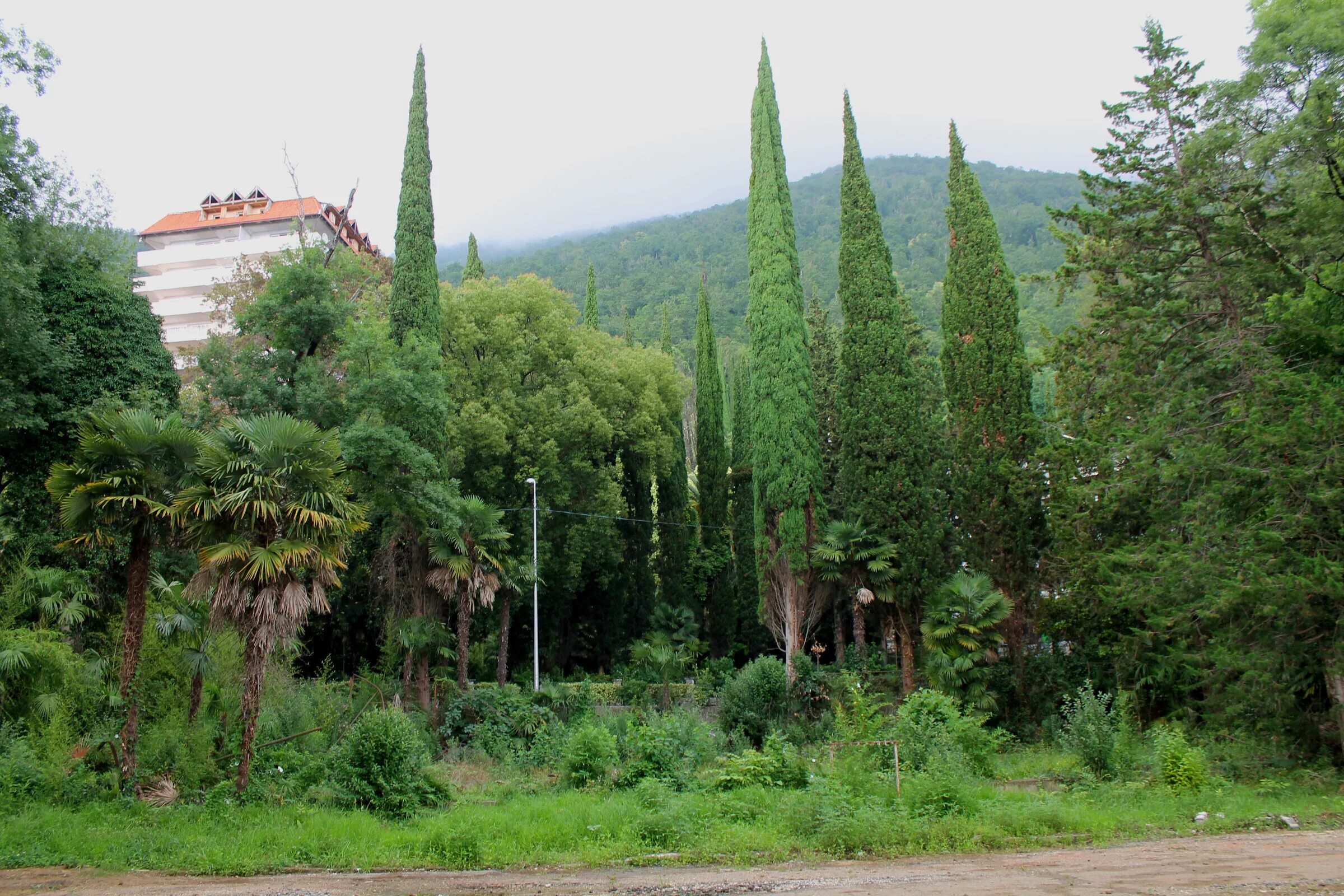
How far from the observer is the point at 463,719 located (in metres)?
20.6

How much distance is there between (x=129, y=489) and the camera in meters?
12.2

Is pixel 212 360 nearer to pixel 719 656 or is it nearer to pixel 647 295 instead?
pixel 719 656

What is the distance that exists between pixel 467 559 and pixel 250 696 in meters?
9.97

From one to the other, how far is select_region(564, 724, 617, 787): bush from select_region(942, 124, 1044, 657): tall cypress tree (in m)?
13.0

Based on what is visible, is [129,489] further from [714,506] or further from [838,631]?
[714,506]

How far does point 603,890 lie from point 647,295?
84.3 meters

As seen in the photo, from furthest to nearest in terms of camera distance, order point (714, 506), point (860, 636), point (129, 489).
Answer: point (714, 506) < point (860, 636) < point (129, 489)

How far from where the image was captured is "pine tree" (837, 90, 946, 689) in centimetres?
2439

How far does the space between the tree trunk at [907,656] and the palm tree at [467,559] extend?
11286 mm

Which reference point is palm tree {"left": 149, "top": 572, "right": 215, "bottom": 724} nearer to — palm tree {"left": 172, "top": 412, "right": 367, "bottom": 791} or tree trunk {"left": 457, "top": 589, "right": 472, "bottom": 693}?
palm tree {"left": 172, "top": 412, "right": 367, "bottom": 791}

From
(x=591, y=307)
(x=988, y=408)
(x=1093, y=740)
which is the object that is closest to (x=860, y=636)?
(x=988, y=408)

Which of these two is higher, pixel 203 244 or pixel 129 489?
pixel 203 244

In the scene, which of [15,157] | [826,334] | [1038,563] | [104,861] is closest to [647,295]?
[826,334]

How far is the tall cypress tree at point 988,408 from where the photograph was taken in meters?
23.3
